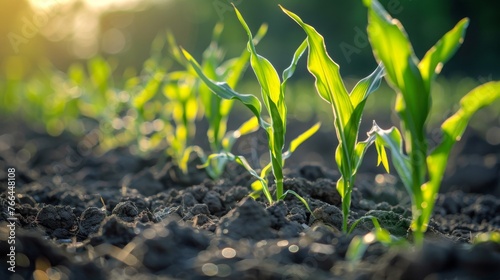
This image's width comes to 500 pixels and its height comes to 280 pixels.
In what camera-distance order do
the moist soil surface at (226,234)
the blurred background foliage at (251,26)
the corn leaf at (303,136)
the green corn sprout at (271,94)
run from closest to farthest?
the moist soil surface at (226,234) → the green corn sprout at (271,94) → the corn leaf at (303,136) → the blurred background foliage at (251,26)

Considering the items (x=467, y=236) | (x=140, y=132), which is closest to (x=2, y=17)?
(x=140, y=132)

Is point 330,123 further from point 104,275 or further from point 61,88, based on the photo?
point 104,275

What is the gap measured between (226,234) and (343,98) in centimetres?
56

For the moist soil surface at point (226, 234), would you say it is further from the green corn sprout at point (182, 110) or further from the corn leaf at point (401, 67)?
the corn leaf at point (401, 67)

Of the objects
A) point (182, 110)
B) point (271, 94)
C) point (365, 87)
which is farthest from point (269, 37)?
point (365, 87)

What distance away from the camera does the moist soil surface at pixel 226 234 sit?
4.35 ft

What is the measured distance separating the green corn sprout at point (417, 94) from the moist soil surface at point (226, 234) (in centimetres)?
17

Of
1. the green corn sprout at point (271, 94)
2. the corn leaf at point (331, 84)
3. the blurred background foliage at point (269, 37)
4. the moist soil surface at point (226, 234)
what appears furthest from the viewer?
the blurred background foliage at point (269, 37)

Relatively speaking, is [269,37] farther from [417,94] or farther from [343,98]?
[417,94]

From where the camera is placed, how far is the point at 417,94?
1.54 meters

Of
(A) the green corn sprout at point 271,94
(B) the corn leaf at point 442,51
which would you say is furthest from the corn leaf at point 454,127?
(A) the green corn sprout at point 271,94

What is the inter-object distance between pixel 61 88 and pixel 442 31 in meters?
12.0

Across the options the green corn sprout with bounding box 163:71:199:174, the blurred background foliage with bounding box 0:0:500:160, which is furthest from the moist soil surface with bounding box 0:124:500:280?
the blurred background foliage with bounding box 0:0:500:160

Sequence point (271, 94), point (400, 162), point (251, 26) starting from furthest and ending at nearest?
point (251, 26)
point (271, 94)
point (400, 162)
